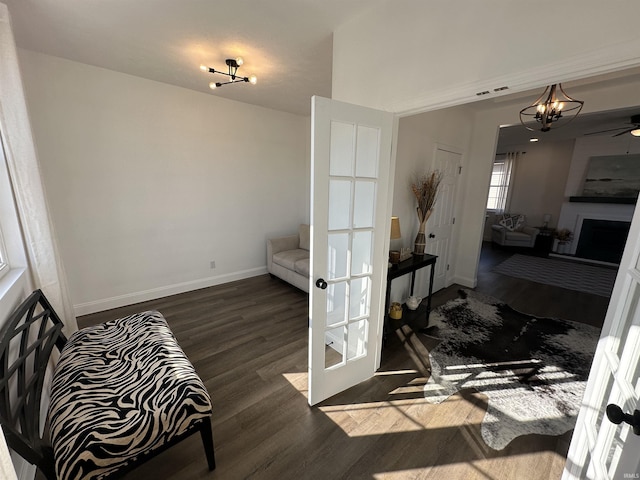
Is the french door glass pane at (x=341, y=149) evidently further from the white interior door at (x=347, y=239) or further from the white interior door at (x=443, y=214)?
the white interior door at (x=443, y=214)

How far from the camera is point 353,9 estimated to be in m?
1.70

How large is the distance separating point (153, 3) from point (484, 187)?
4.14 meters

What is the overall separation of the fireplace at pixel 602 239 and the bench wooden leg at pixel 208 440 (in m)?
7.97

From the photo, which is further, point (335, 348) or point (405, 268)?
point (405, 268)

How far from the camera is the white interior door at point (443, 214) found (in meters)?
3.37

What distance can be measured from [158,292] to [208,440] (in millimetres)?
2564

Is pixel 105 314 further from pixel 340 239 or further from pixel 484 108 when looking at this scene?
pixel 484 108

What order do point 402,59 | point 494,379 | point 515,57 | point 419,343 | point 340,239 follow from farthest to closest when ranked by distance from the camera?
1. point 419,343
2. point 494,379
3. point 340,239
4. point 402,59
5. point 515,57

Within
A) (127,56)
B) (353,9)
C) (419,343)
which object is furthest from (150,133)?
(419,343)

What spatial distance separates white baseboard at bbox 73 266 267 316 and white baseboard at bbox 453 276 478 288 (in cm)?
316

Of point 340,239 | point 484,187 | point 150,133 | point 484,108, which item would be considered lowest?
point 340,239

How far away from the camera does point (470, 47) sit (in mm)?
1336

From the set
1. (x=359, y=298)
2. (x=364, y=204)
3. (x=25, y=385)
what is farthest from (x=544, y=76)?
(x=25, y=385)

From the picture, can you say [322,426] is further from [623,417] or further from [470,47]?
[470,47]
